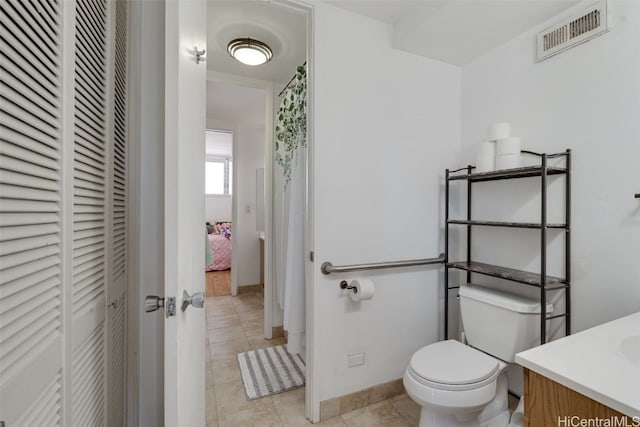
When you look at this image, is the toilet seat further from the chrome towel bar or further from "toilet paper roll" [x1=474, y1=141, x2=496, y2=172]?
"toilet paper roll" [x1=474, y1=141, x2=496, y2=172]

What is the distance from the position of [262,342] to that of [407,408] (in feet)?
4.24

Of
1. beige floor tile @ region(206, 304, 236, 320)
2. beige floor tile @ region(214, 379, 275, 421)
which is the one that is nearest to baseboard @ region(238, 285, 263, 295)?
beige floor tile @ region(206, 304, 236, 320)

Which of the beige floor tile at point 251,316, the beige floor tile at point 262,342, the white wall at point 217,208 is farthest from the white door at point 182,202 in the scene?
the white wall at point 217,208

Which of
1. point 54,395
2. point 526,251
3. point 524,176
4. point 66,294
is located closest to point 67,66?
point 66,294

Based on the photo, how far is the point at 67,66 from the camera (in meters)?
0.66

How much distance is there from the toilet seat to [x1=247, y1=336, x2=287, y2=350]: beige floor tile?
1431 millimetres

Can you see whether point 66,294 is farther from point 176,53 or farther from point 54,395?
point 176,53

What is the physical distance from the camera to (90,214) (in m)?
0.84

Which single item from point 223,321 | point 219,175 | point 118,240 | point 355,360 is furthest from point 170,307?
point 219,175

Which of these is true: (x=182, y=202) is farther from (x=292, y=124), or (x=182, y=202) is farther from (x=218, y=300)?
(x=218, y=300)

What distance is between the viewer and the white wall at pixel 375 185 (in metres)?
1.55

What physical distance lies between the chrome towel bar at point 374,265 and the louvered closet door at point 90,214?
0.96 meters

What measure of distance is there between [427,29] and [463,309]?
5.14ft

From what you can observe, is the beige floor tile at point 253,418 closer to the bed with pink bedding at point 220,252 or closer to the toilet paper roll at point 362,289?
the toilet paper roll at point 362,289
